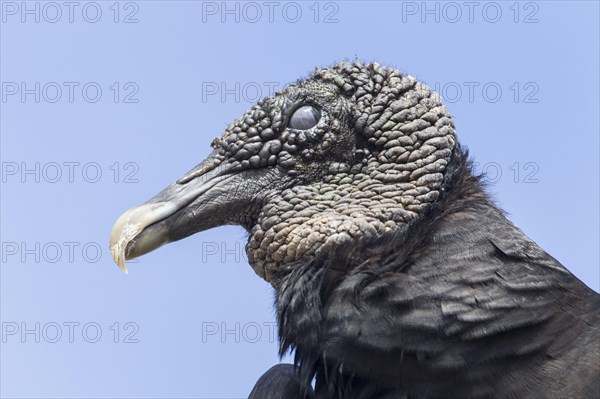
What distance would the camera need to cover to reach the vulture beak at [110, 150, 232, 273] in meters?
5.19

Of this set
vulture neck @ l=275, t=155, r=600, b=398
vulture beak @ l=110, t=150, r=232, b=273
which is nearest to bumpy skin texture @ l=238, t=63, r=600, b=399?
vulture neck @ l=275, t=155, r=600, b=398

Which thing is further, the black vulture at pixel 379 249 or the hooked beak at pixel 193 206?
the hooked beak at pixel 193 206

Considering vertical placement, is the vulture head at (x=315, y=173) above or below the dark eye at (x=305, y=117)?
below

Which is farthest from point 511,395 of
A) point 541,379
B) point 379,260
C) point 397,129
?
point 397,129

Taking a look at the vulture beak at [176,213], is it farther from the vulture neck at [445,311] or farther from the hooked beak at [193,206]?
the vulture neck at [445,311]

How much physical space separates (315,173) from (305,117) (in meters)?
0.29

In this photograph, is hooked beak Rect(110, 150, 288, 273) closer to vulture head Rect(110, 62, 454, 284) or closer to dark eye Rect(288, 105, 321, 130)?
vulture head Rect(110, 62, 454, 284)

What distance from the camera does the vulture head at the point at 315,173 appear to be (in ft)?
17.0

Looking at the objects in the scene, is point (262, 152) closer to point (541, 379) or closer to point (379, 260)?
point (379, 260)

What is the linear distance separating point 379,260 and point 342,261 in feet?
0.54

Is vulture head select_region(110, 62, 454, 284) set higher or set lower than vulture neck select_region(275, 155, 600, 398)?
higher

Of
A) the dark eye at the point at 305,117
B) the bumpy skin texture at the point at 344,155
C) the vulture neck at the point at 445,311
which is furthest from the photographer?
the dark eye at the point at 305,117

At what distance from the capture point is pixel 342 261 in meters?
4.99

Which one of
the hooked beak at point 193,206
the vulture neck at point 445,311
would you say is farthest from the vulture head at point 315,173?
the vulture neck at point 445,311
